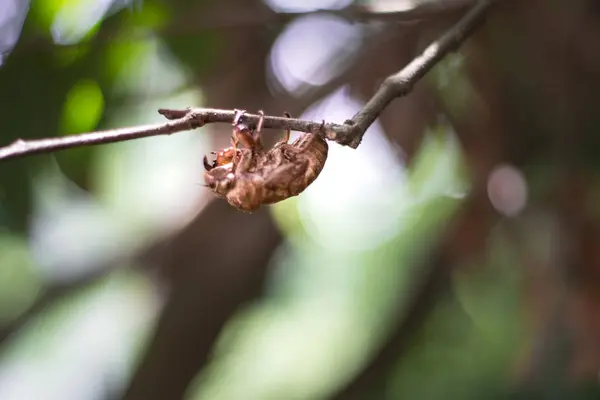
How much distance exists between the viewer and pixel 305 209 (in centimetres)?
153

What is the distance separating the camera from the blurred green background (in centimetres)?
102

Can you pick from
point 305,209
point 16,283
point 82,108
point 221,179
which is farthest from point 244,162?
point 16,283

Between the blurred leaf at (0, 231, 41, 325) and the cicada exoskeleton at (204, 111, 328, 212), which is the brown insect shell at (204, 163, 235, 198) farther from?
the blurred leaf at (0, 231, 41, 325)

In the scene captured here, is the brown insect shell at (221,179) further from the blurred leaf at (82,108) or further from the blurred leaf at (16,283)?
the blurred leaf at (16,283)

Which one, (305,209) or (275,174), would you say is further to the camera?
(305,209)

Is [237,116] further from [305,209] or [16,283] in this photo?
[16,283]

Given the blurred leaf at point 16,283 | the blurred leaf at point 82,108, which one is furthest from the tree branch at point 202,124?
the blurred leaf at point 16,283

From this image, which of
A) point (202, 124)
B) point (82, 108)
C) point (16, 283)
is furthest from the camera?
point (16, 283)

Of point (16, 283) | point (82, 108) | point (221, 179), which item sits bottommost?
point (16, 283)

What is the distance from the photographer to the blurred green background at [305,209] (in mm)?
1021

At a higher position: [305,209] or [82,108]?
[82,108]

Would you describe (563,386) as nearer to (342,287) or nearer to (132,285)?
(342,287)

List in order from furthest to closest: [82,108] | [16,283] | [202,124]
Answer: [16,283] → [82,108] → [202,124]

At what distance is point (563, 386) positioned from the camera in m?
1.18
